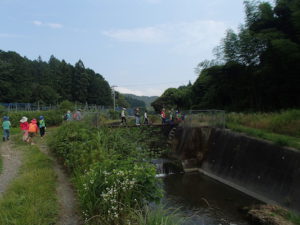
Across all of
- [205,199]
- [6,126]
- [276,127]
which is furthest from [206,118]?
[6,126]

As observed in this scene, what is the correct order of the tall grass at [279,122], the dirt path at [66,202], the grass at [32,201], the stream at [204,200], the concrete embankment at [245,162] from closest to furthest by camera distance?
the grass at [32,201] → the dirt path at [66,202] → the stream at [204,200] → the concrete embankment at [245,162] → the tall grass at [279,122]

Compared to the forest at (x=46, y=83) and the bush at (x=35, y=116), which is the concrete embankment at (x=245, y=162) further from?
the forest at (x=46, y=83)

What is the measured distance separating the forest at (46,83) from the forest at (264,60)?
145 ft

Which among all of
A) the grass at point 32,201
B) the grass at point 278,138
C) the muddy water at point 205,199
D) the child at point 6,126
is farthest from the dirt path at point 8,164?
the grass at point 278,138

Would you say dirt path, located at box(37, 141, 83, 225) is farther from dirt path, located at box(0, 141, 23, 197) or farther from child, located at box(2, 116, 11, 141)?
child, located at box(2, 116, 11, 141)

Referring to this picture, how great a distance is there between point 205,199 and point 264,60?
49.4 ft

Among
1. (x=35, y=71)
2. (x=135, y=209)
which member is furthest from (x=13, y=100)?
(x=135, y=209)

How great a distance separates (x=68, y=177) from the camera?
7.61 m

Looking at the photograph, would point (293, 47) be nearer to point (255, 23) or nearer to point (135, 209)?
point (255, 23)

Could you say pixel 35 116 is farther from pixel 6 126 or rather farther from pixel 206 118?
pixel 206 118

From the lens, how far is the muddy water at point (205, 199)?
9270mm

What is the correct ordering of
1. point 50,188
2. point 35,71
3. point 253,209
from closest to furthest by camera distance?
point 50,188 < point 253,209 < point 35,71

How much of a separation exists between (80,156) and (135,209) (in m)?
2.87

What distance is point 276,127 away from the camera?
46.0ft
